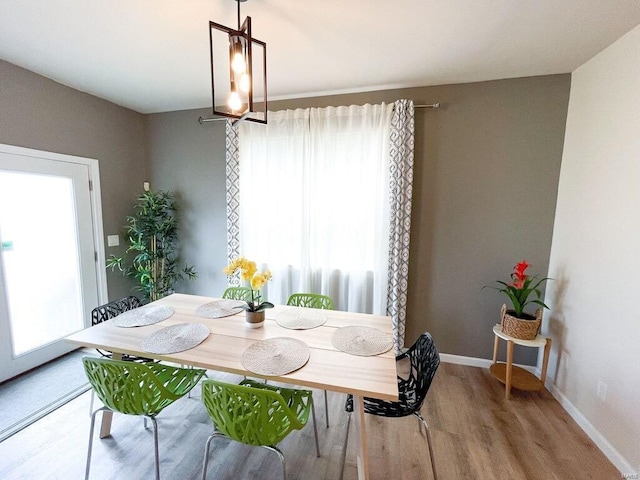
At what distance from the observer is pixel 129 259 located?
3.41m

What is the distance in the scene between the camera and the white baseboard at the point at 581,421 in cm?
159

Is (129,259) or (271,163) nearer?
(271,163)

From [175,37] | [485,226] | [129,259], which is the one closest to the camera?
[175,37]

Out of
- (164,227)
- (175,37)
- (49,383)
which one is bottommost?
(49,383)

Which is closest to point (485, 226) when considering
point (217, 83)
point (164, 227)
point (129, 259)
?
point (217, 83)

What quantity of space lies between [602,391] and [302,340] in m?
1.98

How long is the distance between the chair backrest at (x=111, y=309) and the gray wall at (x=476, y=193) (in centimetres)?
230

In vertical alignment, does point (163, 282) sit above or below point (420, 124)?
below

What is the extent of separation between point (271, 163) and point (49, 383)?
9.11ft

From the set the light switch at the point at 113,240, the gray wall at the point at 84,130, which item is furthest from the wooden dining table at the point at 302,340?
the gray wall at the point at 84,130

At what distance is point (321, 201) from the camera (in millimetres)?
2844

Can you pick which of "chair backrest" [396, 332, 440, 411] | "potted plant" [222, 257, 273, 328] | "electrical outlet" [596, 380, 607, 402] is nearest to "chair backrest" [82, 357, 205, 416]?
"potted plant" [222, 257, 273, 328]

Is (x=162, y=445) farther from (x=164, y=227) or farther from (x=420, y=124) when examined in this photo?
(x=420, y=124)

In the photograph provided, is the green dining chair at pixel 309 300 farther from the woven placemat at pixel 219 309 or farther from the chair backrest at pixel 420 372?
the chair backrest at pixel 420 372
